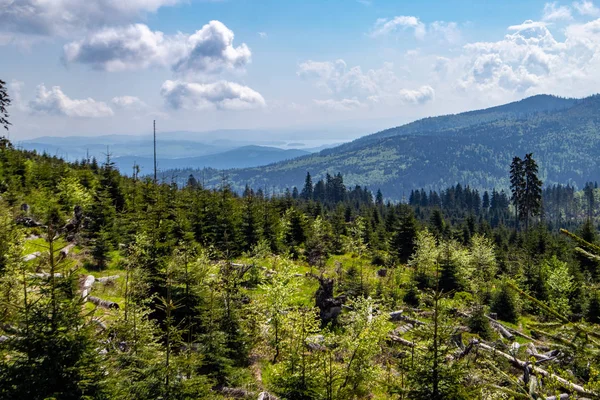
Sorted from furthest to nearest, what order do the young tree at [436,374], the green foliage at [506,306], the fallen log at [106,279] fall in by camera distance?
the green foliage at [506,306]
the fallen log at [106,279]
the young tree at [436,374]

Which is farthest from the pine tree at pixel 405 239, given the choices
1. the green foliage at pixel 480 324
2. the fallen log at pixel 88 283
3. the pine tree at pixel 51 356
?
the pine tree at pixel 51 356

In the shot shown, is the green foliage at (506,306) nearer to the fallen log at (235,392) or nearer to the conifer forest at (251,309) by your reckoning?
the conifer forest at (251,309)

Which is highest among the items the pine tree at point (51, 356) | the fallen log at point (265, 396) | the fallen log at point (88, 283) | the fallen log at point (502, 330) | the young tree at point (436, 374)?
the pine tree at point (51, 356)

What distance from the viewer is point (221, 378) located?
14.6 meters

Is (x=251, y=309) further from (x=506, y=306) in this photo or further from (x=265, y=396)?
(x=506, y=306)

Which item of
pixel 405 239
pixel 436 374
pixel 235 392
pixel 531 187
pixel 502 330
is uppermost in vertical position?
pixel 531 187

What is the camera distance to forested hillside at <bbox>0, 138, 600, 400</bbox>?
866 centimetres

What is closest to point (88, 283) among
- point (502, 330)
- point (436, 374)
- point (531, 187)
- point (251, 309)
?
point (251, 309)

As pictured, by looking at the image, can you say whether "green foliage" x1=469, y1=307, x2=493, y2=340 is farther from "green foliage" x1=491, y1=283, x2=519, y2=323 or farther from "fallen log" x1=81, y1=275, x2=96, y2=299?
"fallen log" x1=81, y1=275, x2=96, y2=299

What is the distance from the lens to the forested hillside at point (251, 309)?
341 inches

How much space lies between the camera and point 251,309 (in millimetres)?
18375

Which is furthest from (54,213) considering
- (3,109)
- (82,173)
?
(82,173)

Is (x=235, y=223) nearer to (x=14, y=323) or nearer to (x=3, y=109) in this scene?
(x=3, y=109)

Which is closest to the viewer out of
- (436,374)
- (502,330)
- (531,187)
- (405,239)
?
(436,374)
